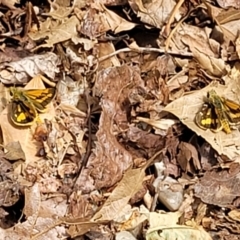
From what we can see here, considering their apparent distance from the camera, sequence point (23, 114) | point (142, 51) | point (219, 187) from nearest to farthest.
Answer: point (219, 187) → point (23, 114) → point (142, 51)

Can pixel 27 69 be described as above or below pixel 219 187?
above

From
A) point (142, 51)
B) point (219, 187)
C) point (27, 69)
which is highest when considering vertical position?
point (142, 51)

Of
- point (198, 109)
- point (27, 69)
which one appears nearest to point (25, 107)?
point (27, 69)

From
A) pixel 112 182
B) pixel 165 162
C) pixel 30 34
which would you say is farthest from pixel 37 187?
pixel 30 34

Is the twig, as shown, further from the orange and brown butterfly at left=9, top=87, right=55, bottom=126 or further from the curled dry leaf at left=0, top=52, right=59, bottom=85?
the orange and brown butterfly at left=9, top=87, right=55, bottom=126

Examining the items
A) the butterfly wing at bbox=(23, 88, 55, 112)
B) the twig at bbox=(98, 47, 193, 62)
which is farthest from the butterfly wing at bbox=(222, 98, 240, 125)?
the butterfly wing at bbox=(23, 88, 55, 112)

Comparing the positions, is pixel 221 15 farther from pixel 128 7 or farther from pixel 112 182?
pixel 112 182

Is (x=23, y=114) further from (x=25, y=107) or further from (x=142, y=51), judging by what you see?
(x=142, y=51)
